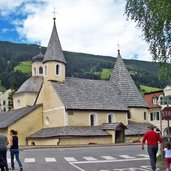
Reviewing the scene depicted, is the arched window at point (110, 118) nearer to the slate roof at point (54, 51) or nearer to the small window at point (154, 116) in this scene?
the slate roof at point (54, 51)

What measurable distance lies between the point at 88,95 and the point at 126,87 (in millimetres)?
7785

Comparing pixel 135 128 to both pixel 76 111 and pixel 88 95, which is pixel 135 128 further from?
Result: pixel 76 111

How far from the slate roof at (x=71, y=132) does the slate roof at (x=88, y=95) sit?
292 centimetres

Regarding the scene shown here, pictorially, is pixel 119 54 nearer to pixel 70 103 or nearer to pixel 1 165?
pixel 70 103

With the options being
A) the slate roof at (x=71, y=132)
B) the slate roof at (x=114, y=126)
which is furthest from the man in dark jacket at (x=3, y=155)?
the slate roof at (x=114, y=126)

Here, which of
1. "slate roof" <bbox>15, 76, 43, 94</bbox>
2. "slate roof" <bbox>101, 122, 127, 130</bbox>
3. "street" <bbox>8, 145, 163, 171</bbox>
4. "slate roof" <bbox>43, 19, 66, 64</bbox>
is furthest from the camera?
"slate roof" <bbox>15, 76, 43, 94</bbox>

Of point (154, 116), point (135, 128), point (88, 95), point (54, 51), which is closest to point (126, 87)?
point (88, 95)

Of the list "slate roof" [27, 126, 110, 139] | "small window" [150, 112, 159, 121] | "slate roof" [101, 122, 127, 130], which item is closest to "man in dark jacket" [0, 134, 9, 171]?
"slate roof" [27, 126, 110, 139]

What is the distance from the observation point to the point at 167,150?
1664 centimetres

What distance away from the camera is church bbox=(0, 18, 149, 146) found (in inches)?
2162

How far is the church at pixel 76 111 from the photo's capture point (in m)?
54.9

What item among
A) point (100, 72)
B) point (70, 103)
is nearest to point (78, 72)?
point (100, 72)

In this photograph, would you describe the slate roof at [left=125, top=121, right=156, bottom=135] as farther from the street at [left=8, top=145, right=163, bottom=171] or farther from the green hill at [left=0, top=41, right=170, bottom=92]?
the green hill at [left=0, top=41, right=170, bottom=92]

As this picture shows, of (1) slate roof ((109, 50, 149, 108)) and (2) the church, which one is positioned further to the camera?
(1) slate roof ((109, 50, 149, 108))
